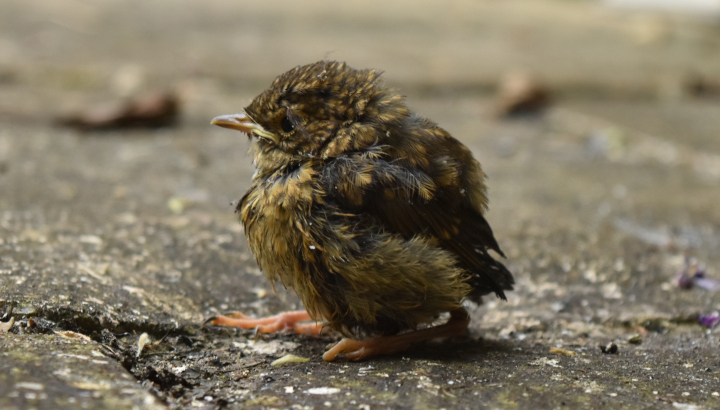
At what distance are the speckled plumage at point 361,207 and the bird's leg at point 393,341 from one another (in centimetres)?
6

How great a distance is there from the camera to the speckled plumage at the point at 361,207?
2490mm

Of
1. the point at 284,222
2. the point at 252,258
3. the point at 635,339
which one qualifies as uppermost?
the point at 284,222

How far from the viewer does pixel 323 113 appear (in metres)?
2.70

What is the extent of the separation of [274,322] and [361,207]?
1.99 ft

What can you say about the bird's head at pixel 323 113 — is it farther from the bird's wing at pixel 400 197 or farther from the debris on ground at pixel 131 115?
the debris on ground at pixel 131 115

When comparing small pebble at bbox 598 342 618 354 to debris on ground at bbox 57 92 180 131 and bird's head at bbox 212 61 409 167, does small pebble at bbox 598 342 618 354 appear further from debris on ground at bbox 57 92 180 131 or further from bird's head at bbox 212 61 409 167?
debris on ground at bbox 57 92 180 131

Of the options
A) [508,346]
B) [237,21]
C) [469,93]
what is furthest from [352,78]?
[237,21]

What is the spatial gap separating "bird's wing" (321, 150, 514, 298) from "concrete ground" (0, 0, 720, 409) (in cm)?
42

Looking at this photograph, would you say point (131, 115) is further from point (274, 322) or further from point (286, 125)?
point (274, 322)

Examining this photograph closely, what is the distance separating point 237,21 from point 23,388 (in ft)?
28.0

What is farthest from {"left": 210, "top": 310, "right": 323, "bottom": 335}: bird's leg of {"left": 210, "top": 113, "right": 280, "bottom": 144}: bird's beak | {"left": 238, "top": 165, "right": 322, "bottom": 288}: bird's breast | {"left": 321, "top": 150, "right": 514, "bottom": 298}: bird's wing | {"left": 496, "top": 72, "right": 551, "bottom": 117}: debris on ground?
{"left": 496, "top": 72, "right": 551, "bottom": 117}: debris on ground

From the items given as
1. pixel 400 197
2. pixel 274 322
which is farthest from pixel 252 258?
pixel 400 197

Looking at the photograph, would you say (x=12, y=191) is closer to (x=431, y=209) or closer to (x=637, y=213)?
(x=431, y=209)

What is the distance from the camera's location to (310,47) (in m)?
8.29
